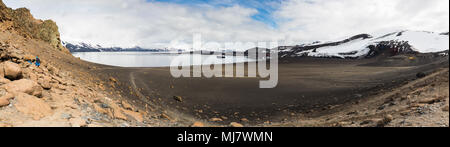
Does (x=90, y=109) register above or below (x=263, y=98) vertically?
above

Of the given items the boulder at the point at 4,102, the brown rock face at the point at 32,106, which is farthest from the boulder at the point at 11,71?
the boulder at the point at 4,102

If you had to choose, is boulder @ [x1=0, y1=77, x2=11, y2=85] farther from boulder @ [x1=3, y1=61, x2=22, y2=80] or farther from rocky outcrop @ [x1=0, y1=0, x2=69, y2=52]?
rocky outcrop @ [x1=0, y1=0, x2=69, y2=52]

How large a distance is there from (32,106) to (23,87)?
0.83m

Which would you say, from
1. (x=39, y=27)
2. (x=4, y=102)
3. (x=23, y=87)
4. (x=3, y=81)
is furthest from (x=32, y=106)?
(x=39, y=27)

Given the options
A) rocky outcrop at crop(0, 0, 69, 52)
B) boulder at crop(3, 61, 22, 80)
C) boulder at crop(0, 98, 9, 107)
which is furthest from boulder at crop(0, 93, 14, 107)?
rocky outcrop at crop(0, 0, 69, 52)

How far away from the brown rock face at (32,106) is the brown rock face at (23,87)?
0.23 meters

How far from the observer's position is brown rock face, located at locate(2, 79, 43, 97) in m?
4.14

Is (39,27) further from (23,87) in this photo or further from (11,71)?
(23,87)

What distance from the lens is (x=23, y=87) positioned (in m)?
4.30
